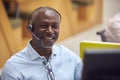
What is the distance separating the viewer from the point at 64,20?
5.45 meters

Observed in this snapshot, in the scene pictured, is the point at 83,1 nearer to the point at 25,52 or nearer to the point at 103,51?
the point at 25,52

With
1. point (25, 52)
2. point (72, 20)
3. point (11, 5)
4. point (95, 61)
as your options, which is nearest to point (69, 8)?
point (72, 20)

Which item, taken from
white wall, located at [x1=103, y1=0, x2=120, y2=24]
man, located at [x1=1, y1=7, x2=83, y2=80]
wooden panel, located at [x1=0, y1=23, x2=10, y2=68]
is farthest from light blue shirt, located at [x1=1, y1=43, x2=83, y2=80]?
white wall, located at [x1=103, y1=0, x2=120, y2=24]

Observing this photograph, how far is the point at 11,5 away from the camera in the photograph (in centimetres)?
549

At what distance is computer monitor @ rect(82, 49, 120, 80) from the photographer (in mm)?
1089

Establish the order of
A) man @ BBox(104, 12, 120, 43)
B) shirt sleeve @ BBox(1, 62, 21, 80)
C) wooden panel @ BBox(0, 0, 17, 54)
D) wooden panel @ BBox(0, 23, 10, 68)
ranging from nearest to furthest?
shirt sleeve @ BBox(1, 62, 21, 80) → man @ BBox(104, 12, 120, 43) → wooden panel @ BBox(0, 23, 10, 68) → wooden panel @ BBox(0, 0, 17, 54)

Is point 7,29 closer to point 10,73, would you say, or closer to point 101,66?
point 10,73

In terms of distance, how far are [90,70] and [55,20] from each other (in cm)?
73

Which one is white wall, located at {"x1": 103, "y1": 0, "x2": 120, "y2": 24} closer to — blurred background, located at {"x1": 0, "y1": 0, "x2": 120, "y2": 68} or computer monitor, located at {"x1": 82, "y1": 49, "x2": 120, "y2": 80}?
blurred background, located at {"x1": 0, "y1": 0, "x2": 120, "y2": 68}

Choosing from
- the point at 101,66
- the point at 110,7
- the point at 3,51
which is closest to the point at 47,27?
the point at 101,66

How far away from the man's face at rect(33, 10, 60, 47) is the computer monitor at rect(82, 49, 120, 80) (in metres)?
0.69

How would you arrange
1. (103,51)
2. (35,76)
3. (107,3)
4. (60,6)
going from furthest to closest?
(107,3)
(60,6)
(35,76)
(103,51)

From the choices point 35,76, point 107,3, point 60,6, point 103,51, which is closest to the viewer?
point 103,51

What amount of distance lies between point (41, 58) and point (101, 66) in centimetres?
A: 75
